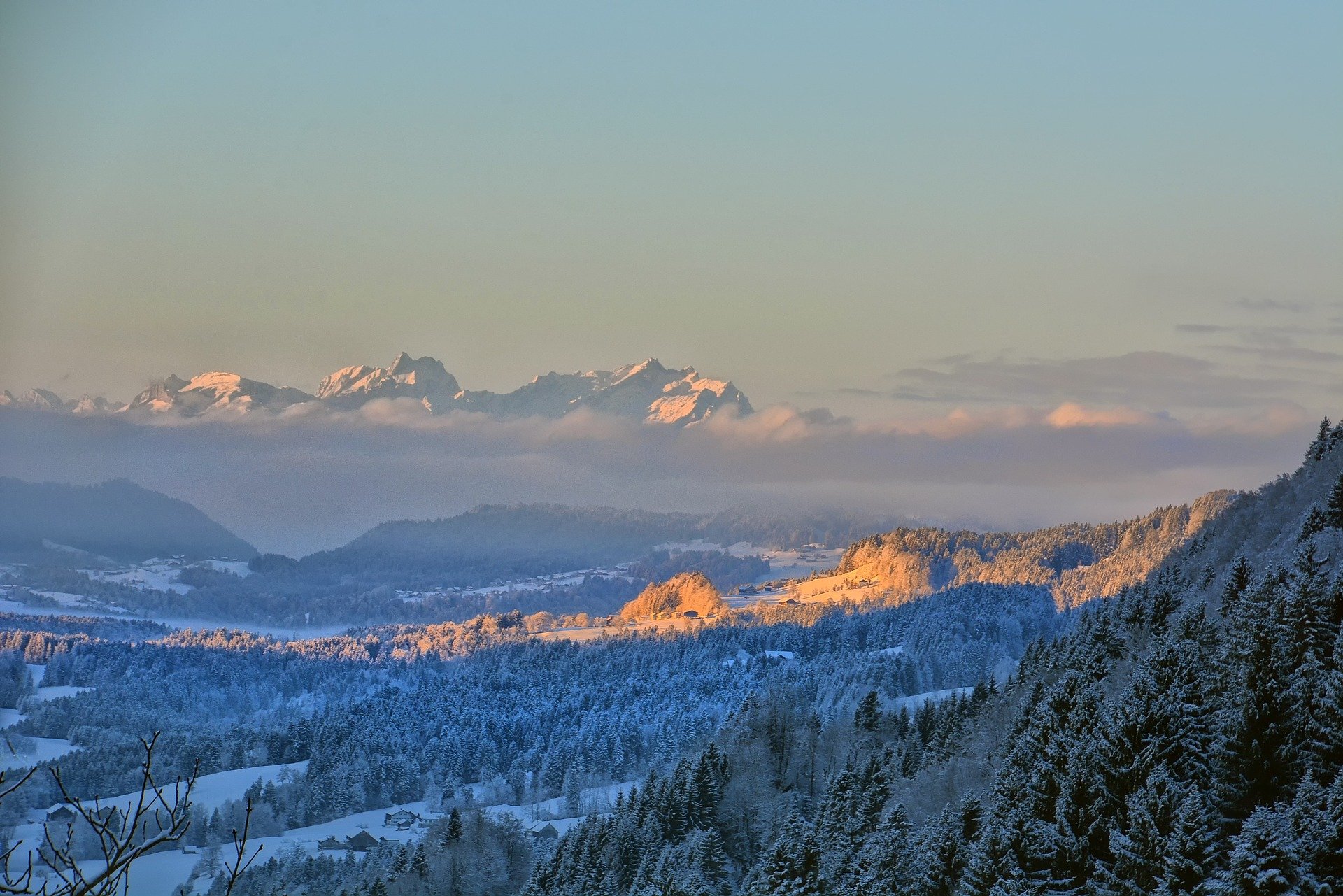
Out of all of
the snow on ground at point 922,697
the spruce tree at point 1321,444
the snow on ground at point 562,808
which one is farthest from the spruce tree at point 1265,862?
the snow on ground at point 922,697

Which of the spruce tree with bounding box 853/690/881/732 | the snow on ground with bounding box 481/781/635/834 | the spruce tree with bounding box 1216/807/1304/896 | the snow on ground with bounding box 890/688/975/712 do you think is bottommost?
the snow on ground with bounding box 481/781/635/834

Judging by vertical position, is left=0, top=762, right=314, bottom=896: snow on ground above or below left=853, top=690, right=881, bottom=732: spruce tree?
below

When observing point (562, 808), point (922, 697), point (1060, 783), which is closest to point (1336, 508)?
point (1060, 783)

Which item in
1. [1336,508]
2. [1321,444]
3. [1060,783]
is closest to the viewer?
[1060,783]

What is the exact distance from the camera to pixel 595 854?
99.6 metres

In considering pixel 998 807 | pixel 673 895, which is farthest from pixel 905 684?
pixel 998 807

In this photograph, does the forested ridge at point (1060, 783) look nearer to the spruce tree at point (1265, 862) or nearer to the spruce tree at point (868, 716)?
the spruce tree at point (1265, 862)

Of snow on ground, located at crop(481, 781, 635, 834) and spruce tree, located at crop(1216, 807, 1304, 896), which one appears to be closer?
spruce tree, located at crop(1216, 807, 1304, 896)

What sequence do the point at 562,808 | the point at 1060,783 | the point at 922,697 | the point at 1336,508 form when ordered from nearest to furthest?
1. the point at 1060,783
2. the point at 1336,508
3. the point at 562,808
4. the point at 922,697

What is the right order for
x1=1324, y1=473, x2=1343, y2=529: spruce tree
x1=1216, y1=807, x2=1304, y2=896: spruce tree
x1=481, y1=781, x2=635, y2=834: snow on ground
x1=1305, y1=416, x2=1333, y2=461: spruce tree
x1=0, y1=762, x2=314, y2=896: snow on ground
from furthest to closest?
x1=481, y1=781, x2=635, y2=834: snow on ground → x1=0, y1=762, x2=314, y2=896: snow on ground → x1=1305, y1=416, x2=1333, y2=461: spruce tree → x1=1324, y1=473, x2=1343, y2=529: spruce tree → x1=1216, y1=807, x2=1304, y2=896: spruce tree

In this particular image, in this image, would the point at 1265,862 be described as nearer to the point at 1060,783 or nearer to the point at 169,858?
the point at 1060,783

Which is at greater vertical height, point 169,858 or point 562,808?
point 169,858

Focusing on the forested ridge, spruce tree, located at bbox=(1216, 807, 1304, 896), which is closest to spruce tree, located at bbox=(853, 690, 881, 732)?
the forested ridge

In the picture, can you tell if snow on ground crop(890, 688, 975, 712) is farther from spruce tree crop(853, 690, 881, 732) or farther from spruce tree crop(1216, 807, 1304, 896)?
spruce tree crop(1216, 807, 1304, 896)
